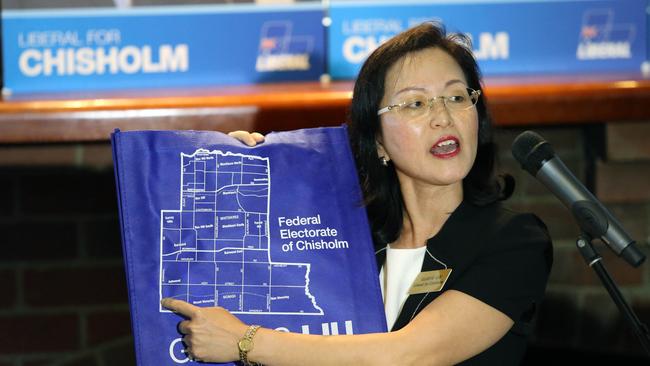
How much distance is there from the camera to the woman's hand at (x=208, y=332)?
72.9 inches

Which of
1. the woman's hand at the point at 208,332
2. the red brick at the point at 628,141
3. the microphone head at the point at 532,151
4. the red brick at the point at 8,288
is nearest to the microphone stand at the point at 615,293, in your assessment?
the microphone head at the point at 532,151

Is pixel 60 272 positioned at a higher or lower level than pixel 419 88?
lower

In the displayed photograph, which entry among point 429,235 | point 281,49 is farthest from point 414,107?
point 281,49

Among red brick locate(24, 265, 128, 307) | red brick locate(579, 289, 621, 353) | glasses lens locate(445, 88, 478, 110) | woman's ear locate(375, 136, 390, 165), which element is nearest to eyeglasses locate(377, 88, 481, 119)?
glasses lens locate(445, 88, 478, 110)

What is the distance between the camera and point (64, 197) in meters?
2.99

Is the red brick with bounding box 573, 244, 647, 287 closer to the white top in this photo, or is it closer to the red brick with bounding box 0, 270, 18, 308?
the white top

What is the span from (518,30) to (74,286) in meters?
1.50

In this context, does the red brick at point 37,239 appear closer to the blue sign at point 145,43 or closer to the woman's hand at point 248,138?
the blue sign at point 145,43

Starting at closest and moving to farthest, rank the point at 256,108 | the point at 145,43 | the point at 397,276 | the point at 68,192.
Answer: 1. the point at 397,276
2. the point at 256,108
3. the point at 145,43
4. the point at 68,192

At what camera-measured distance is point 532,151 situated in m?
1.68

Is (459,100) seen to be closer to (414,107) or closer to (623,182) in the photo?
(414,107)

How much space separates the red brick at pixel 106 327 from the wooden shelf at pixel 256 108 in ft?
2.10

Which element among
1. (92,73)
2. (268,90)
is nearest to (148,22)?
(92,73)

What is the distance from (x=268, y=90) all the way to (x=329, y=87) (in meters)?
0.16
